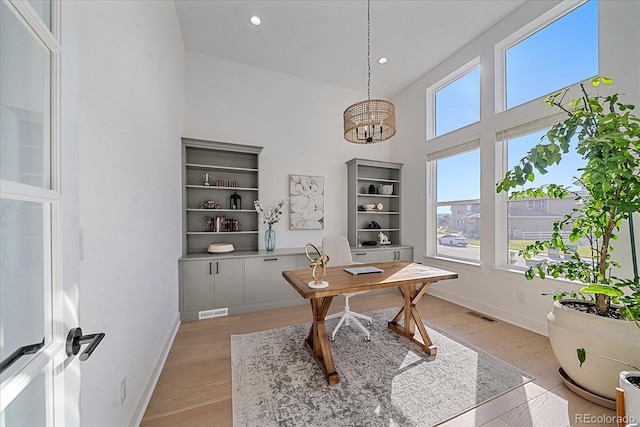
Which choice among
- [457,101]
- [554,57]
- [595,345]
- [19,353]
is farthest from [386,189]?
[19,353]

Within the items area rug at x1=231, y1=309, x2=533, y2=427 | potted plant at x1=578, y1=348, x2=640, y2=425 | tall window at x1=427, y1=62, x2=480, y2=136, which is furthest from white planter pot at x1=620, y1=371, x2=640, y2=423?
tall window at x1=427, y1=62, x2=480, y2=136

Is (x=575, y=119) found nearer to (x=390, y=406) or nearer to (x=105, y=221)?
(x=390, y=406)

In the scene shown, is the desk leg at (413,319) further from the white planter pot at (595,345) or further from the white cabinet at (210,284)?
the white cabinet at (210,284)

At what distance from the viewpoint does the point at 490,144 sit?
318cm

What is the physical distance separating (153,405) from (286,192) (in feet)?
9.66

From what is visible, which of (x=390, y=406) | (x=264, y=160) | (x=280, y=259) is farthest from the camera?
(x=264, y=160)

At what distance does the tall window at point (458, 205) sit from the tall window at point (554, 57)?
851 mm

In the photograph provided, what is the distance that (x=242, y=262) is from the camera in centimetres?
327

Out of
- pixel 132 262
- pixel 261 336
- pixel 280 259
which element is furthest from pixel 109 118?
pixel 280 259

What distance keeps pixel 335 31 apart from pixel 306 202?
2.38 meters

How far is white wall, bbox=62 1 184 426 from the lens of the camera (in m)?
1.03

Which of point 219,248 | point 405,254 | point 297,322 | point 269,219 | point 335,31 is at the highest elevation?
point 335,31

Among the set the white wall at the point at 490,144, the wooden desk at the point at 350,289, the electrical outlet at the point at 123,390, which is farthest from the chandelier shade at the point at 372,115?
the electrical outlet at the point at 123,390

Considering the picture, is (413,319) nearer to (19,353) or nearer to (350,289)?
(350,289)
